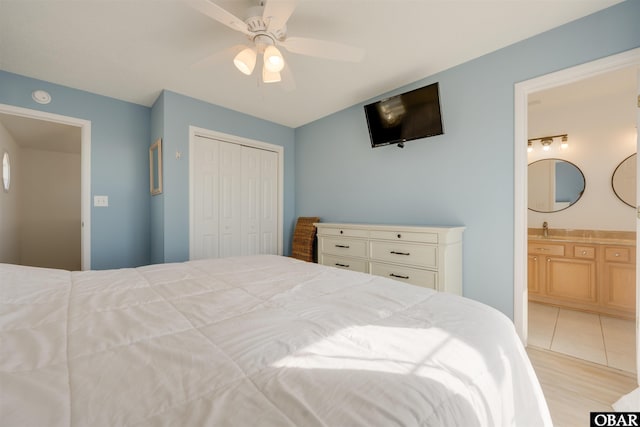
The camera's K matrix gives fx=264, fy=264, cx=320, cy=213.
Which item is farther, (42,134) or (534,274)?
(42,134)

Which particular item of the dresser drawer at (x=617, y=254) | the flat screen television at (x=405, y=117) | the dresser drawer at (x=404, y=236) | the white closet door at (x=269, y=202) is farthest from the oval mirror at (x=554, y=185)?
the white closet door at (x=269, y=202)

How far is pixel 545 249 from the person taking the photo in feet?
10.1

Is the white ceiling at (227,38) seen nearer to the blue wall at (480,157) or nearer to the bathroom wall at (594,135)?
the blue wall at (480,157)

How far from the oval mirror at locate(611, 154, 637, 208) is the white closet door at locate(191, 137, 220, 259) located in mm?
4653

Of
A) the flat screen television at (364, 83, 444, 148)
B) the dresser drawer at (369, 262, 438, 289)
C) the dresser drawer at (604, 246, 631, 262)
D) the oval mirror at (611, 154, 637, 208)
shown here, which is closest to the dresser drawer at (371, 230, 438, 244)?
the dresser drawer at (369, 262, 438, 289)

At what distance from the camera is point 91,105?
288cm

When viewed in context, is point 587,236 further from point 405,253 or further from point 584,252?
point 405,253

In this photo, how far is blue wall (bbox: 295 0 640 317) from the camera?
1.86 meters

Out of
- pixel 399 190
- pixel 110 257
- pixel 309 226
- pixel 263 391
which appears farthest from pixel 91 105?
pixel 263 391

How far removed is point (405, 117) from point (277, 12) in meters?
1.58

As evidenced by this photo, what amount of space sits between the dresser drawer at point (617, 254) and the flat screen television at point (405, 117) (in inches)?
88.1

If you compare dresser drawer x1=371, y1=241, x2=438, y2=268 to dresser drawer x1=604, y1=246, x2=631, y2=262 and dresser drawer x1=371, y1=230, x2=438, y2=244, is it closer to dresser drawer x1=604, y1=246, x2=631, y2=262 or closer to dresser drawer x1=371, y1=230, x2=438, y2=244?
dresser drawer x1=371, y1=230, x2=438, y2=244

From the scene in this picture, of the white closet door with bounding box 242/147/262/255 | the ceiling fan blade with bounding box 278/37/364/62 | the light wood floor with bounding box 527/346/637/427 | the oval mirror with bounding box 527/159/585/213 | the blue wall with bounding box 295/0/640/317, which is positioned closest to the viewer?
the light wood floor with bounding box 527/346/637/427

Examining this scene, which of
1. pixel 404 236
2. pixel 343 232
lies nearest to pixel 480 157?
pixel 404 236
